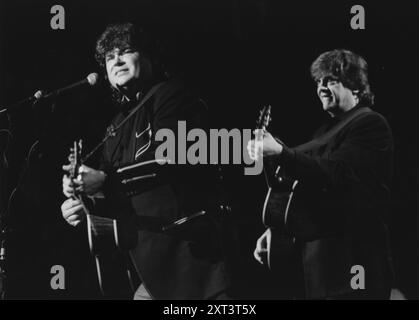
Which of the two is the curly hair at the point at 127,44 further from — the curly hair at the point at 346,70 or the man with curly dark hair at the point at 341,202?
the curly hair at the point at 346,70

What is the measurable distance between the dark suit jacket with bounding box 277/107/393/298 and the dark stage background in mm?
203

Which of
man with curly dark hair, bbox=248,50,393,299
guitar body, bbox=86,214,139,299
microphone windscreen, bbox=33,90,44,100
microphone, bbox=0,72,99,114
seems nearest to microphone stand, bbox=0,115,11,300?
microphone, bbox=0,72,99,114

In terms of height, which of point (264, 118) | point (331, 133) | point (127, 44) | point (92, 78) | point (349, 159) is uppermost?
point (127, 44)

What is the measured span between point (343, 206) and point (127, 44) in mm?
1571

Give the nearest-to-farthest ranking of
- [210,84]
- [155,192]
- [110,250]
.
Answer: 1. [155,192]
2. [110,250]
3. [210,84]

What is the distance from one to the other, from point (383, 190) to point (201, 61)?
1.34m

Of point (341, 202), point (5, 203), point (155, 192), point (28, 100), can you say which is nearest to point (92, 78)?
point (28, 100)

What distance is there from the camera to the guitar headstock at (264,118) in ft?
12.3

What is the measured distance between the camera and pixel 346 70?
3.78 meters

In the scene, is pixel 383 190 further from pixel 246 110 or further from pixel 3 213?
pixel 3 213

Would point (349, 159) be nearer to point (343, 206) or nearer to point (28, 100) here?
point (343, 206)

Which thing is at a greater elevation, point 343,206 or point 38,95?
point 38,95

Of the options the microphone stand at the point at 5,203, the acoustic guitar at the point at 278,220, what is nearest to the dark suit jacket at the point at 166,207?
the acoustic guitar at the point at 278,220
